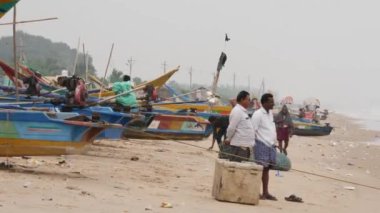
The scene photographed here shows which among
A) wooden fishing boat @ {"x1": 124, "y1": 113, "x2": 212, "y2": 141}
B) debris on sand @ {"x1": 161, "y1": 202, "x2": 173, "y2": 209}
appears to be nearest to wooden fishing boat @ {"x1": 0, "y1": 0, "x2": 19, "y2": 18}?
debris on sand @ {"x1": 161, "y1": 202, "x2": 173, "y2": 209}

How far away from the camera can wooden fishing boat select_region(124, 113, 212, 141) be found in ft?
47.0

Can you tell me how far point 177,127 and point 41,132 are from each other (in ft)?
21.2

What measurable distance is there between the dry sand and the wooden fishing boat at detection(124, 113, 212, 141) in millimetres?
323

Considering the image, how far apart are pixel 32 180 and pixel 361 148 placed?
19.2 meters

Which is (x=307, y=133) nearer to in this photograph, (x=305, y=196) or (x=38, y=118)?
(x=305, y=196)

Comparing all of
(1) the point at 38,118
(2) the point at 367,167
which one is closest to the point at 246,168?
(1) the point at 38,118

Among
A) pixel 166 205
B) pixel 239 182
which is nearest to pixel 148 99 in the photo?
pixel 239 182

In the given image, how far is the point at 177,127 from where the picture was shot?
585 inches

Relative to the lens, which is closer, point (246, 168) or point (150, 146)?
point (246, 168)

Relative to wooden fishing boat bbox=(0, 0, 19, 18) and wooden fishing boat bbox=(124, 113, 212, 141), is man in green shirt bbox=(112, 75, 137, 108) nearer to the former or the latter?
wooden fishing boat bbox=(124, 113, 212, 141)

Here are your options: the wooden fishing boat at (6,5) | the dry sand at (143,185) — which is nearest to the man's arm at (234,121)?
the dry sand at (143,185)

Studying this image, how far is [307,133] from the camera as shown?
29.1 metres

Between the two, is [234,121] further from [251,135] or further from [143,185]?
[143,185]

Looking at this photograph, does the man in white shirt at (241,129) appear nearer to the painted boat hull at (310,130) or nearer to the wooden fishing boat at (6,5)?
the wooden fishing boat at (6,5)
